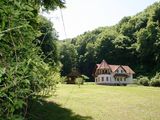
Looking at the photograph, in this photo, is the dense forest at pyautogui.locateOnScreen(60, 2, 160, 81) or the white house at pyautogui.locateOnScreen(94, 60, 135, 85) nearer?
the white house at pyautogui.locateOnScreen(94, 60, 135, 85)

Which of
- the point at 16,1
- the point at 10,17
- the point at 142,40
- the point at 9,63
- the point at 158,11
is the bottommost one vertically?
the point at 9,63

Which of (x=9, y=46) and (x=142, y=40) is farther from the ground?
(x=142, y=40)

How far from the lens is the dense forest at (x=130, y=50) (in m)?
82.2

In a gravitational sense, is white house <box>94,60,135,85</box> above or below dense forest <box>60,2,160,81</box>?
below

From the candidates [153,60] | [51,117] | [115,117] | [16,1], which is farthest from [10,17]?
[153,60]

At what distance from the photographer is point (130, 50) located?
93.4 meters

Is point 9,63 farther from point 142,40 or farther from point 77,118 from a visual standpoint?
point 142,40

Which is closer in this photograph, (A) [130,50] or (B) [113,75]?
(B) [113,75]

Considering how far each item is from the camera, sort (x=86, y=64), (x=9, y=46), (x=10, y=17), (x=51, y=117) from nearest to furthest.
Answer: (x=10, y=17) < (x=9, y=46) < (x=51, y=117) < (x=86, y=64)

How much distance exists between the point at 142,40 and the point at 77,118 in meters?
72.5

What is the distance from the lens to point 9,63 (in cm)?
302

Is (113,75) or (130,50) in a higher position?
(130,50)

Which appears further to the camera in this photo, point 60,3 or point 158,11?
point 158,11

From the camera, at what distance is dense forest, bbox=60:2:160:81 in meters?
82.2
